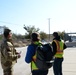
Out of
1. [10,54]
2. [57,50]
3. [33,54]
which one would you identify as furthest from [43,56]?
[57,50]

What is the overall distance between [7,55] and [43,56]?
2.71 feet

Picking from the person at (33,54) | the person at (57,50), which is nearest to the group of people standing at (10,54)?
the person at (33,54)

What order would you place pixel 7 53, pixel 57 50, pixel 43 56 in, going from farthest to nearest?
pixel 57 50 < pixel 7 53 < pixel 43 56

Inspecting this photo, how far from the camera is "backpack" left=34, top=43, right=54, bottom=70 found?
17.5ft

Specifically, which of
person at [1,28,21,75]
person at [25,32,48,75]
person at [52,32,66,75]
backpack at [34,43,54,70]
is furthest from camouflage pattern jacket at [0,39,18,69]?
person at [52,32,66,75]

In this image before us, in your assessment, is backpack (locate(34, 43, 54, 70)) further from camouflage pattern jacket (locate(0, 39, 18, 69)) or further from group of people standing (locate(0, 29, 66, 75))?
camouflage pattern jacket (locate(0, 39, 18, 69))

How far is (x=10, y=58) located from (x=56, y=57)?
278 cm

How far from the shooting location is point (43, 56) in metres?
5.37

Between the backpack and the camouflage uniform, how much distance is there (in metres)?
0.63

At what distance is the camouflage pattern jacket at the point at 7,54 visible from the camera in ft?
18.3

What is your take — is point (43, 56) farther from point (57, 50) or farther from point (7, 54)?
point (57, 50)

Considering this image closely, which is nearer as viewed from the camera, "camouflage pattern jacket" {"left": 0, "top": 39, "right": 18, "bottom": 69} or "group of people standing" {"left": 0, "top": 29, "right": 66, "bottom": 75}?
"group of people standing" {"left": 0, "top": 29, "right": 66, "bottom": 75}

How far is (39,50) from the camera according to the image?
5332 mm

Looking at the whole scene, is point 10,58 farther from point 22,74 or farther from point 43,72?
point 22,74
